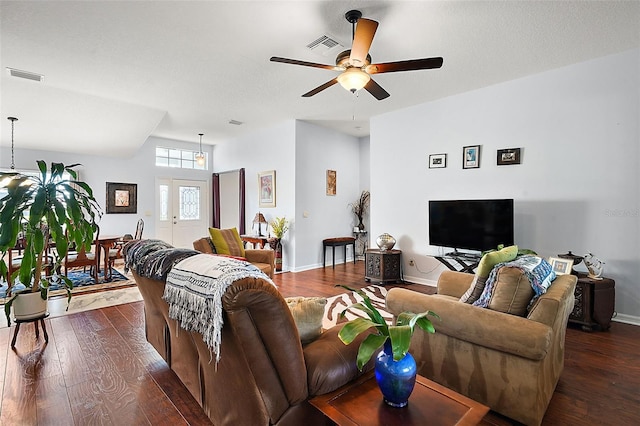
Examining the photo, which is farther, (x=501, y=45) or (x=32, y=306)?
(x=501, y=45)

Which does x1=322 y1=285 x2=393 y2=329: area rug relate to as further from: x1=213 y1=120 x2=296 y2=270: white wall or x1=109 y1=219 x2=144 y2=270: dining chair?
x1=109 y1=219 x2=144 y2=270: dining chair

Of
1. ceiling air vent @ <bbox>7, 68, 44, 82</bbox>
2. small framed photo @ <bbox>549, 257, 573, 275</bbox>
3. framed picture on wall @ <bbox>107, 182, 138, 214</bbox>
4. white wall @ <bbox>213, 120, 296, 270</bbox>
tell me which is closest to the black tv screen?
small framed photo @ <bbox>549, 257, 573, 275</bbox>

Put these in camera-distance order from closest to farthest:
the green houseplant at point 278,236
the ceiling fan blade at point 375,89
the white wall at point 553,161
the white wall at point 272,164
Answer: the ceiling fan blade at point 375,89 → the white wall at point 553,161 → the green houseplant at point 278,236 → the white wall at point 272,164

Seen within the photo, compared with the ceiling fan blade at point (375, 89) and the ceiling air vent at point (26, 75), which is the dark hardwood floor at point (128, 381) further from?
the ceiling air vent at point (26, 75)

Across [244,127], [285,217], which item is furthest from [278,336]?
[244,127]

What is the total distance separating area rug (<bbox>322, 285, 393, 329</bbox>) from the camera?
11.1ft

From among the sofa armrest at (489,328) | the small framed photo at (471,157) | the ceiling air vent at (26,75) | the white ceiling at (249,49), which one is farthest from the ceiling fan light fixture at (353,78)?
the ceiling air vent at (26,75)

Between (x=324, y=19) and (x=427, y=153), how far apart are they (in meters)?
2.85

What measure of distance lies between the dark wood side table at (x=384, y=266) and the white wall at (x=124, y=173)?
5444 millimetres

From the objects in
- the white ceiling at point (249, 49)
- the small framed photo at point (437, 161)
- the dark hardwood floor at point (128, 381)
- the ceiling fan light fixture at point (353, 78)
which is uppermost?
the white ceiling at point (249, 49)

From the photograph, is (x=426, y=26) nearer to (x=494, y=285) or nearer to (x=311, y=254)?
(x=494, y=285)

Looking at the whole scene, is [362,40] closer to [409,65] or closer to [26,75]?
[409,65]

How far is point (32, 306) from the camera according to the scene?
2.75 metres

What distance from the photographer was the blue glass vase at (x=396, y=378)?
1164 millimetres
